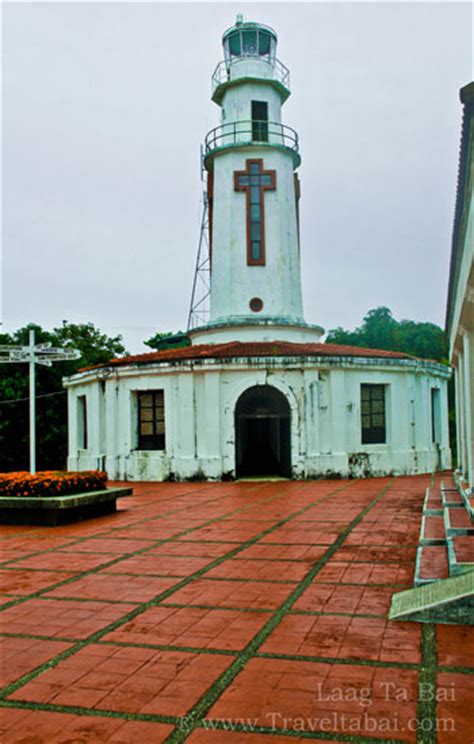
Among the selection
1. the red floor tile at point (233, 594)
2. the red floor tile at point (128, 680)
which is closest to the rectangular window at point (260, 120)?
the red floor tile at point (233, 594)

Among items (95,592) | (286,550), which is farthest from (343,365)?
(95,592)

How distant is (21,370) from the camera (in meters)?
29.5

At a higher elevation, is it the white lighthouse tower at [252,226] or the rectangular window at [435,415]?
the white lighthouse tower at [252,226]

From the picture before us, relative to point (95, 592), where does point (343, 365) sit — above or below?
above

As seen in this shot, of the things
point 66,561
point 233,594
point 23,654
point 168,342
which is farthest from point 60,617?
point 168,342

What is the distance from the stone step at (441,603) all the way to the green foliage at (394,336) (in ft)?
132

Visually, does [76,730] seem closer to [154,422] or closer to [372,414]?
[154,422]

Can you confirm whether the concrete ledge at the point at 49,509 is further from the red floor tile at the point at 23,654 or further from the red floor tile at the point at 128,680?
the red floor tile at the point at 128,680

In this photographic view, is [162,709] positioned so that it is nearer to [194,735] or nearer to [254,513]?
[194,735]

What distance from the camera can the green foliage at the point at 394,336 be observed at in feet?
151

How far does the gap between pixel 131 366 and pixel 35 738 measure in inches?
643

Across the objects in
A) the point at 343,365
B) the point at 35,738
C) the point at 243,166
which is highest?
the point at 243,166

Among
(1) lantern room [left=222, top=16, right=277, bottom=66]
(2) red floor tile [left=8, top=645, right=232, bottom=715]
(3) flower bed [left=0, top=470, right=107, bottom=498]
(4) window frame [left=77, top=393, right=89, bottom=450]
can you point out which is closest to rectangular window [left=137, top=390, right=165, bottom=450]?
(4) window frame [left=77, top=393, right=89, bottom=450]

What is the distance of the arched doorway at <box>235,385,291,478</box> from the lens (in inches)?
755
